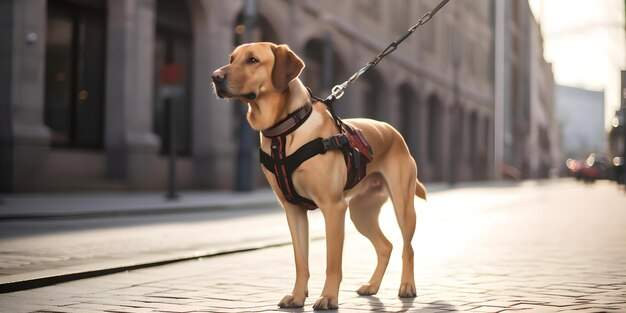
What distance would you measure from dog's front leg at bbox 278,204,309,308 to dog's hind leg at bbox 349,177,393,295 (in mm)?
719

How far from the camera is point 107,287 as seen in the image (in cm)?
697

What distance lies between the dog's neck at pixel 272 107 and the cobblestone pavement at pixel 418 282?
1147 millimetres

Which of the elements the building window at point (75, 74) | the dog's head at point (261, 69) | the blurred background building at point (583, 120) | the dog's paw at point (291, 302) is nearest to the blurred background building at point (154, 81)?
the building window at point (75, 74)

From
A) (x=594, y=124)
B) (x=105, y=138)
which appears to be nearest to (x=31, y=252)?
(x=105, y=138)

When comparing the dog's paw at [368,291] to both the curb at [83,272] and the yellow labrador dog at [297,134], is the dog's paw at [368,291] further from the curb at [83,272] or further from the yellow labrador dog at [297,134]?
the curb at [83,272]

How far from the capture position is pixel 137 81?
25.4 metres

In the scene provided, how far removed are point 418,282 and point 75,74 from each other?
63.0 feet

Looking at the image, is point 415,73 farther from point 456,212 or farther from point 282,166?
point 282,166

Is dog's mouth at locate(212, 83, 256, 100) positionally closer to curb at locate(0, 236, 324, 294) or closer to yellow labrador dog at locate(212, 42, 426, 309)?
yellow labrador dog at locate(212, 42, 426, 309)

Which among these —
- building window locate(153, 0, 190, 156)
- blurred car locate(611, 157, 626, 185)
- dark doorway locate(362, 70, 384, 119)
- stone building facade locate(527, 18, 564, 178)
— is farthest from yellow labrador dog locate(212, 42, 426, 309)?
stone building facade locate(527, 18, 564, 178)

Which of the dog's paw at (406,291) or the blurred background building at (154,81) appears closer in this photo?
the dog's paw at (406,291)

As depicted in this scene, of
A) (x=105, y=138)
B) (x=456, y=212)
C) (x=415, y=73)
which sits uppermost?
(x=415, y=73)

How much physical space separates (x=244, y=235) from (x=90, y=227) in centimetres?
233

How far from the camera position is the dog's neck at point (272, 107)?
5.56 meters
